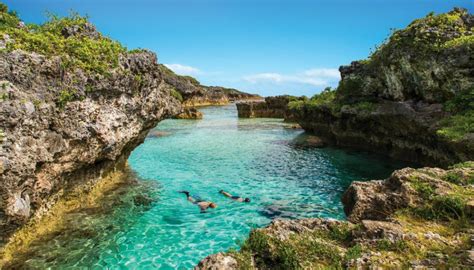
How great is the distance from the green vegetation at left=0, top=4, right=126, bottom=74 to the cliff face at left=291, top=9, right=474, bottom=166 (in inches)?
679

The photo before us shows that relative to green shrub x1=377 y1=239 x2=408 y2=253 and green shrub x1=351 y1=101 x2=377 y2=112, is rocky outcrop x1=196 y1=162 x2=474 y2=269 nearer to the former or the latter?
green shrub x1=377 y1=239 x2=408 y2=253

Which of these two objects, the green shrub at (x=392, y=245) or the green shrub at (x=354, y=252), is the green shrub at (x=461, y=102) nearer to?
the green shrub at (x=392, y=245)

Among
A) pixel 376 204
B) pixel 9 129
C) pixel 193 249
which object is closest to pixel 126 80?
pixel 9 129

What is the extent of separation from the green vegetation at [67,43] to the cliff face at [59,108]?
0.12 ft

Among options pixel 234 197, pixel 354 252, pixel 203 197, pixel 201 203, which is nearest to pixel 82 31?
pixel 201 203

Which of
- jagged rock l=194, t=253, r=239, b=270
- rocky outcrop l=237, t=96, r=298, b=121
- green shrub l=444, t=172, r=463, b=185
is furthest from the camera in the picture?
rocky outcrop l=237, t=96, r=298, b=121

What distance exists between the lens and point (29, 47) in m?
10.8

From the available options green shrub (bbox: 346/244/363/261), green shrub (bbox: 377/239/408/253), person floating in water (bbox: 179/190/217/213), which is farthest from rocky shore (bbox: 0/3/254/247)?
green shrub (bbox: 377/239/408/253)

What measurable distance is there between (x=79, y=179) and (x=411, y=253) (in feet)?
44.4

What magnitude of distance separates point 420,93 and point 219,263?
21.7 metres

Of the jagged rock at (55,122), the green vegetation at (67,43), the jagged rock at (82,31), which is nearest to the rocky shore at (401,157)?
the jagged rock at (55,122)

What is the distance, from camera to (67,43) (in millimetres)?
12594

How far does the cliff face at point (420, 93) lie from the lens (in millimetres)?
18375

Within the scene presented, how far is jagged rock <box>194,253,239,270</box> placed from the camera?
569cm
